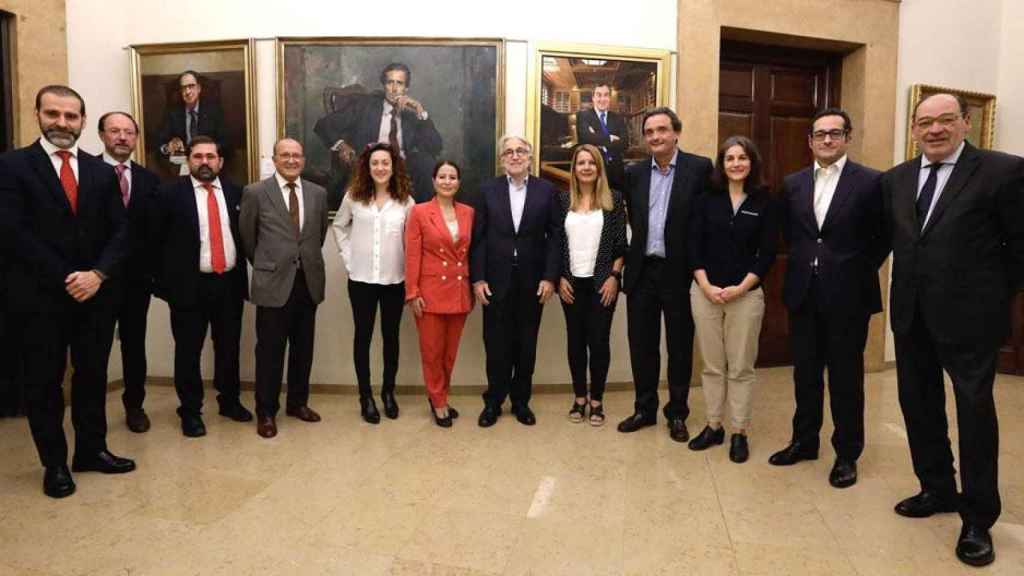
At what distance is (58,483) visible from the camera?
292 cm

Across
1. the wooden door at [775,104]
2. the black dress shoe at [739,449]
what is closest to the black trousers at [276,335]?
the black dress shoe at [739,449]

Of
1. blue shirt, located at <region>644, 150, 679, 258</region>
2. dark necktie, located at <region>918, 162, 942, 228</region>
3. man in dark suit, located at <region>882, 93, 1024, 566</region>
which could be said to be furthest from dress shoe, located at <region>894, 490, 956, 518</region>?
blue shirt, located at <region>644, 150, 679, 258</region>

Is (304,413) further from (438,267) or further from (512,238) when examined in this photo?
(512,238)

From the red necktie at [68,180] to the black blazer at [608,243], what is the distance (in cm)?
245

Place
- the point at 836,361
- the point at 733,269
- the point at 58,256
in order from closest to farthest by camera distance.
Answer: the point at 58,256, the point at 836,361, the point at 733,269

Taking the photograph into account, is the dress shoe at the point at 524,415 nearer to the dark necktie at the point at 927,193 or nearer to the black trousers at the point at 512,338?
the black trousers at the point at 512,338

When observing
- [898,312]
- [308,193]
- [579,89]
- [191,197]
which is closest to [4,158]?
[191,197]

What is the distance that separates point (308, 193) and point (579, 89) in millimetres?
2014

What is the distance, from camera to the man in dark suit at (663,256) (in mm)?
3609

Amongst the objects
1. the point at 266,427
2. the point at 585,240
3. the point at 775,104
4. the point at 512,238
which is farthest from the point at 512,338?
the point at 775,104

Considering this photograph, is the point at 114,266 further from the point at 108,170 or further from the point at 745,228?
the point at 745,228

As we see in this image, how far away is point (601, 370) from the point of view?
396 centimetres

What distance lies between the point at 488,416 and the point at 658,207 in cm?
160

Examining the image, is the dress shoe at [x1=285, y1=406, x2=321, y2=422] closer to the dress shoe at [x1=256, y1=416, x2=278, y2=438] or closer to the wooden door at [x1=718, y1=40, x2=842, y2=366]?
the dress shoe at [x1=256, y1=416, x2=278, y2=438]
